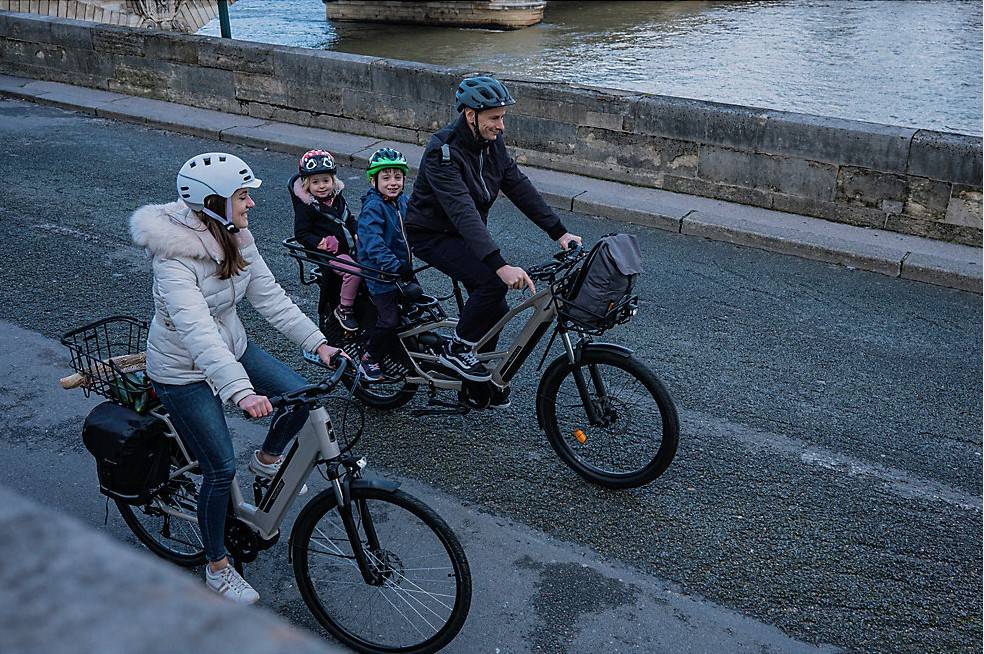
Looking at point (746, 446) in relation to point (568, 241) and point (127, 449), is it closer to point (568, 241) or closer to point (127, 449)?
point (568, 241)

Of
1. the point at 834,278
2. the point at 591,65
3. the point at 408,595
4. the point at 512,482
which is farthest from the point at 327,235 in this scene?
the point at 591,65

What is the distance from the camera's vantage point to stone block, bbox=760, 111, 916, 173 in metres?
8.39

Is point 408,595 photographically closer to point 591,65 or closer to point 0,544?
point 0,544

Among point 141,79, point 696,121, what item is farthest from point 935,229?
point 141,79

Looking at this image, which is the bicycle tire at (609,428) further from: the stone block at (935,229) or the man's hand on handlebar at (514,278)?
the stone block at (935,229)

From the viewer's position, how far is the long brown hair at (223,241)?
11.2ft

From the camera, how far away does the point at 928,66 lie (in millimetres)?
29062

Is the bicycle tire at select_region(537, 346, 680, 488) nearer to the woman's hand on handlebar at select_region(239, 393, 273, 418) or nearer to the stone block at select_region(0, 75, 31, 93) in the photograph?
the woman's hand on handlebar at select_region(239, 393, 273, 418)

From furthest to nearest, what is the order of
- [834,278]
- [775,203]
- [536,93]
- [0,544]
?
[536,93] < [775,203] < [834,278] < [0,544]

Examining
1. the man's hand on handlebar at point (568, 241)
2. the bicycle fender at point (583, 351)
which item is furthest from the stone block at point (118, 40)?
the bicycle fender at point (583, 351)

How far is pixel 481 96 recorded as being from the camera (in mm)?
4539

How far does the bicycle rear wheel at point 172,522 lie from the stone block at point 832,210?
650 cm

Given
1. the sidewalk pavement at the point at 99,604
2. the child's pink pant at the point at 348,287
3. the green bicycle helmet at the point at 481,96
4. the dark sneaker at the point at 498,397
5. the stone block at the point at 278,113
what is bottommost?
the dark sneaker at the point at 498,397

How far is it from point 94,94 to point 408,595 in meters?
11.6
